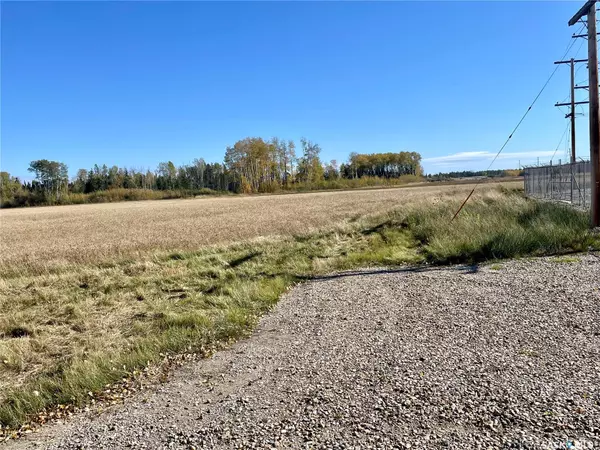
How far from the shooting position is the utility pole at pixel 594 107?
12.7 metres

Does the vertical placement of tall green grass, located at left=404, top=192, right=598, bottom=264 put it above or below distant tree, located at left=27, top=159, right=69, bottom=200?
below

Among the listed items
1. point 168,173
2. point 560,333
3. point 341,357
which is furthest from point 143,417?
point 168,173

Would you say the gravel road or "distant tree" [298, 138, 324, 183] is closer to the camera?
the gravel road

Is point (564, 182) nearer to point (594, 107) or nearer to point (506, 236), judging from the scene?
point (594, 107)

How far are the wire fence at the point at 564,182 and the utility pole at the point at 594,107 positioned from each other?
2727mm

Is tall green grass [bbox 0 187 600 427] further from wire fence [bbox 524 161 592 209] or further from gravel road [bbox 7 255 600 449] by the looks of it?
wire fence [bbox 524 161 592 209]

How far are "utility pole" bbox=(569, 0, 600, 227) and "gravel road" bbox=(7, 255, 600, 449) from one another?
7.28 meters

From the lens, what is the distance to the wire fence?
18.9m

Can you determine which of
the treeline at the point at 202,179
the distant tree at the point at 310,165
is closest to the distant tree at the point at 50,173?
the treeline at the point at 202,179

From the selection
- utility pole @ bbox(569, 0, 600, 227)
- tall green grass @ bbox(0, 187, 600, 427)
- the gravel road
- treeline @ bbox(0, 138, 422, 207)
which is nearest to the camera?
the gravel road

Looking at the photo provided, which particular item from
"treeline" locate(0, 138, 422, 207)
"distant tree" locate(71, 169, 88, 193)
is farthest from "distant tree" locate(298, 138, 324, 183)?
"distant tree" locate(71, 169, 88, 193)

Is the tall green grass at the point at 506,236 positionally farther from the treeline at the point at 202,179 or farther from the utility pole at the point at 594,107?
the treeline at the point at 202,179

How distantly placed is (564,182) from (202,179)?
5454 inches

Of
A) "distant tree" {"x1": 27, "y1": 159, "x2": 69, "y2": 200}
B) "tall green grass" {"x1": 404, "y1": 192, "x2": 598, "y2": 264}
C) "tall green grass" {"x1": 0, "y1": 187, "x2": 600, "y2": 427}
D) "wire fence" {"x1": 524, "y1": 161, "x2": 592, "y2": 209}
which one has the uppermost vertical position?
"distant tree" {"x1": 27, "y1": 159, "x2": 69, "y2": 200}
